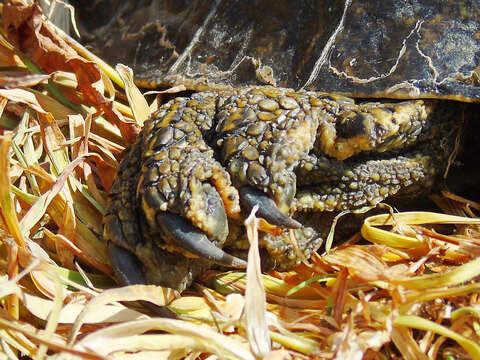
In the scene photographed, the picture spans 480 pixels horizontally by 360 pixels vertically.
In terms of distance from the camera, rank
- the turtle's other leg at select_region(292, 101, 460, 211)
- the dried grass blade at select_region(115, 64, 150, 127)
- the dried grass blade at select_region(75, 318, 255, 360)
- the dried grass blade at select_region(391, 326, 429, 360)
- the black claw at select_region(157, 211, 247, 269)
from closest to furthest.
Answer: the dried grass blade at select_region(75, 318, 255, 360) < the dried grass blade at select_region(391, 326, 429, 360) < the black claw at select_region(157, 211, 247, 269) < the turtle's other leg at select_region(292, 101, 460, 211) < the dried grass blade at select_region(115, 64, 150, 127)

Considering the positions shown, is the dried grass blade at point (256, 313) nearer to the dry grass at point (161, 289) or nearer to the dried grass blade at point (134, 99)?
the dry grass at point (161, 289)

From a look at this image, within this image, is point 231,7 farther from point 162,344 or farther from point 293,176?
point 162,344

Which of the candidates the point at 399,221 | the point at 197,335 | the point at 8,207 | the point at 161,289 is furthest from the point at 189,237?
the point at 399,221

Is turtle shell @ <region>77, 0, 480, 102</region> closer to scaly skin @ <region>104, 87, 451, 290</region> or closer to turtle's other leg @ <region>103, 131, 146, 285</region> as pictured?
scaly skin @ <region>104, 87, 451, 290</region>

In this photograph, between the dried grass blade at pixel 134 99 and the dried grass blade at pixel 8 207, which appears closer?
the dried grass blade at pixel 8 207

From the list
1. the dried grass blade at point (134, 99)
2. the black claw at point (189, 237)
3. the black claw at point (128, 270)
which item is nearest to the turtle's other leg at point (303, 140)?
the black claw at point (189, 237)

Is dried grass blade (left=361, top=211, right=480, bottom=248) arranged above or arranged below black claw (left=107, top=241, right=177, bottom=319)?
above

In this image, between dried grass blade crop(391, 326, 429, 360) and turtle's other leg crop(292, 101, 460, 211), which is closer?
dried grass blade crop(391, 326, 429, 360)

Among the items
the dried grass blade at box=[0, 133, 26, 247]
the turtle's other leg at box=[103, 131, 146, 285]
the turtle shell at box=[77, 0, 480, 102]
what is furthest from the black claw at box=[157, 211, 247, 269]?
the turtle shell at box=[77, 0, 480, 102]
